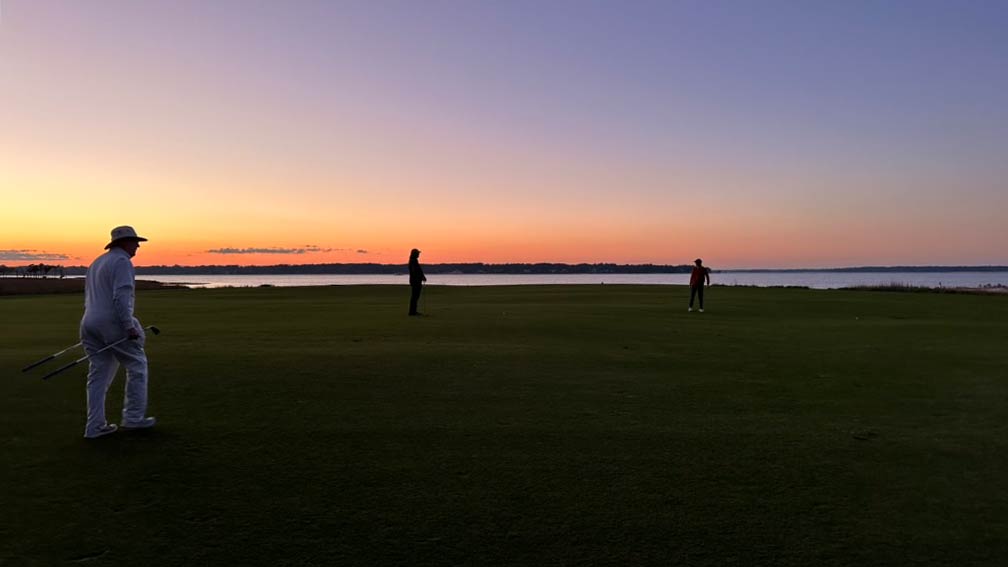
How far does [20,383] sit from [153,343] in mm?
5009

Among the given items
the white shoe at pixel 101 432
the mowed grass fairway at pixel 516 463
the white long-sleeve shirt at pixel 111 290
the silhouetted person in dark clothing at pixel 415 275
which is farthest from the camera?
the silhouetted person in dark clothing at pixel 415 275

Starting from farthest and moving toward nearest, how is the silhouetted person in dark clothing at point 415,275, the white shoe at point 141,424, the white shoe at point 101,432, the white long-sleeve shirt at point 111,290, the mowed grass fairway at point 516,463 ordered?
the silhouetted person in dark clothing at point 415,275
the white shoe at point 141,424
the white shoe at point 101,432
the white long-sleeve shirt at point 111,290
the mowed grass fairway at point 516,463

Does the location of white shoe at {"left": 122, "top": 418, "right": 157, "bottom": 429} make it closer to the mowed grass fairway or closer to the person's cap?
the mowed grass fairway

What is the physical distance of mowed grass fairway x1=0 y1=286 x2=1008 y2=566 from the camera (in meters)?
4.50

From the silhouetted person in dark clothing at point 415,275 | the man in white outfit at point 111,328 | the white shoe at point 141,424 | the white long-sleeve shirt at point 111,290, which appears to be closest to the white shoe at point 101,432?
the man in white outfit at point 111,328

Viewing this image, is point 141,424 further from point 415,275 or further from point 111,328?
point 415,275

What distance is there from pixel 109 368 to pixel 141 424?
0.70 metres

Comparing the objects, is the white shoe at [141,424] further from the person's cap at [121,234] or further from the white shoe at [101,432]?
the person's cap at [121,234]

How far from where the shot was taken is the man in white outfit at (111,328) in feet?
22.7

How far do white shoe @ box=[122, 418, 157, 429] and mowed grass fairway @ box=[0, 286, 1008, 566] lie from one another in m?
0.22

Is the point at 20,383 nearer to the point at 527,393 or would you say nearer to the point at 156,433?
the point at 156,433

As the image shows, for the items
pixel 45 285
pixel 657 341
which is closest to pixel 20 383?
pixel 657 341

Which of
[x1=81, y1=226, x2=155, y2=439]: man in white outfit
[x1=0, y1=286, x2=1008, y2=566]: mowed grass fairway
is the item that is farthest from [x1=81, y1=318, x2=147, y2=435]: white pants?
[x1=0, y1=286, x2=1008, y2=566]: mowed grass fairway

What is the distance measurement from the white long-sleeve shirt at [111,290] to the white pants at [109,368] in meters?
0.08
